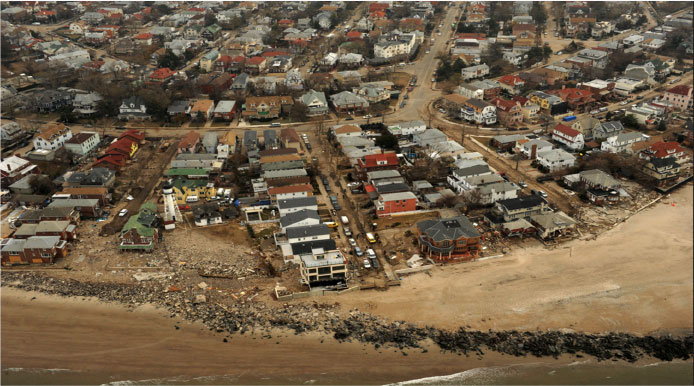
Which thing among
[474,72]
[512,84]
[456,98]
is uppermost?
[456,98]

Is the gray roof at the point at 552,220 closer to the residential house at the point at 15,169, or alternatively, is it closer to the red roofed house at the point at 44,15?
the residential house at the point at 15,169

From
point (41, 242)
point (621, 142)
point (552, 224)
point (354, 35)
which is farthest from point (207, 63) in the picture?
point (552, 224)

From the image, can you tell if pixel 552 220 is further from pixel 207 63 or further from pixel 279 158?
pixel 207 63

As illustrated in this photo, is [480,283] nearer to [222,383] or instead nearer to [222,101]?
[222,383]

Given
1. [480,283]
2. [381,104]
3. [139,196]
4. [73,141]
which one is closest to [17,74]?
[73,141]

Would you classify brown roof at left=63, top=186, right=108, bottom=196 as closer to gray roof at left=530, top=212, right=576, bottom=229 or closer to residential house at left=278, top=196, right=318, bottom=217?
residential house at left=278, top=196, right=318, bottom=217

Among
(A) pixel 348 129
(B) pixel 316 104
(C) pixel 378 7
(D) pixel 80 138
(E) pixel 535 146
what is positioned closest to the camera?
(E) pixel 535 146
